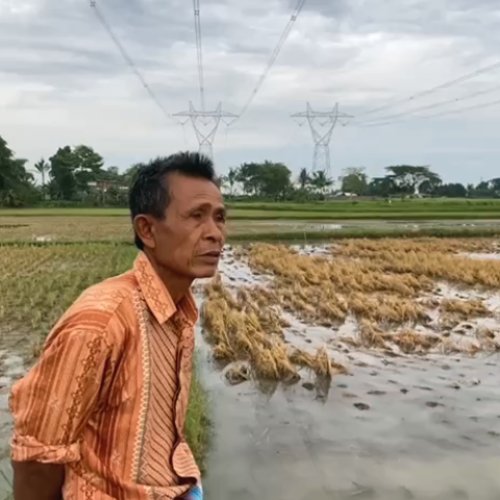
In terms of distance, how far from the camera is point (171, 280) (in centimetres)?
162

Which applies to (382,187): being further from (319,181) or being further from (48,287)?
(48,287)

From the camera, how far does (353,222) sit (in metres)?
34.1

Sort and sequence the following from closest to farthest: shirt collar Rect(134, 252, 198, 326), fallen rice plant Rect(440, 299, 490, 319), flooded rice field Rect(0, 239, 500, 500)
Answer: shirt collar Rect(134, 252, 198, 326)
flooded rice field Rect(0, 239, 500, 500)
fallen rice plant Rect(440, 299, 490, 319)

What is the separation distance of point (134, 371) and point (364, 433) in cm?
416

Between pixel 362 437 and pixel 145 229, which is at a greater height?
pixel 145 229

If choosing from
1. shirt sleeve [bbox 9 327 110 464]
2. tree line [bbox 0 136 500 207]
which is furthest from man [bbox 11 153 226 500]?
tree line [bbox 0 136 500 207]

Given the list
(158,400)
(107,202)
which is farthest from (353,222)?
(158,400)

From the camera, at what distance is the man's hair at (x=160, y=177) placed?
161 cm

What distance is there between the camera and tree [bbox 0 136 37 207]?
5009 centimetres

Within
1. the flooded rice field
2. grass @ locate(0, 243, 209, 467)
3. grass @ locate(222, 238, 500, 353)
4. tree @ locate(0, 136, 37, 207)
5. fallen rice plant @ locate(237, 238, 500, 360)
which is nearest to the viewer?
the flooded rice field

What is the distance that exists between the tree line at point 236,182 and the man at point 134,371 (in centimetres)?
4299

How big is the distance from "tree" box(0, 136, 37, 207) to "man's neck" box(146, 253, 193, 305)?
50.9 meters

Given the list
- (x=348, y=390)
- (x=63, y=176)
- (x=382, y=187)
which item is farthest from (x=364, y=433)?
(x=382, y=187)

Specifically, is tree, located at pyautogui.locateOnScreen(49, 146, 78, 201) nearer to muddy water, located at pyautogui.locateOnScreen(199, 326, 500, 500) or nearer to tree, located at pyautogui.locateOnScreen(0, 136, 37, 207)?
tree, located at pyautogui.locateOnScreen(0, 136, 37, 207)
